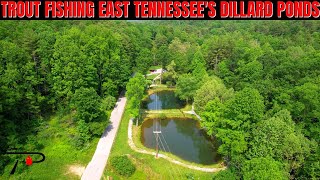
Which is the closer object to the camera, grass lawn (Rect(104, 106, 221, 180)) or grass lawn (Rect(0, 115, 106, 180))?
grass lawn (Rect(0, 115, 106, 180))

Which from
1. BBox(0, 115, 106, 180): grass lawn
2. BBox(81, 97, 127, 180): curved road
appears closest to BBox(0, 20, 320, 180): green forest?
BBox(0, 115, 106, 180): grass lawn

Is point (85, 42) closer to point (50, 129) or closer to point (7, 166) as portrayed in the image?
point (50, 129)

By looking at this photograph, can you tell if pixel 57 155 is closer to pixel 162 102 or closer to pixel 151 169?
pixel 151 169

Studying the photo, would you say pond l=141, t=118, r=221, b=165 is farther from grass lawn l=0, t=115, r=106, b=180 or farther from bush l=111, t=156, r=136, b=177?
grass lawn l=0, t=115, r=106, b=180

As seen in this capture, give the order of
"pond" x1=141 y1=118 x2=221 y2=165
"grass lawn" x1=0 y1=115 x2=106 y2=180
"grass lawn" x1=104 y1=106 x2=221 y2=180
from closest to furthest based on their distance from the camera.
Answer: "grass lawn" x1=0 y1=115 x2=106 y2=180
"grass lawn" x1=104 y1=106 x2=221 y2=180
"pond" x1=141 y1=118 x2=221 y2=165

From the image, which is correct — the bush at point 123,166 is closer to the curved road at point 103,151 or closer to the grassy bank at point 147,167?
the grassy bank at point 147,167

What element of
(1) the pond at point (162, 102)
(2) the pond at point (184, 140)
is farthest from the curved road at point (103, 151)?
(1) the pond at point (162, 102)

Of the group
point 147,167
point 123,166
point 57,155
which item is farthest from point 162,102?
point 123,166
